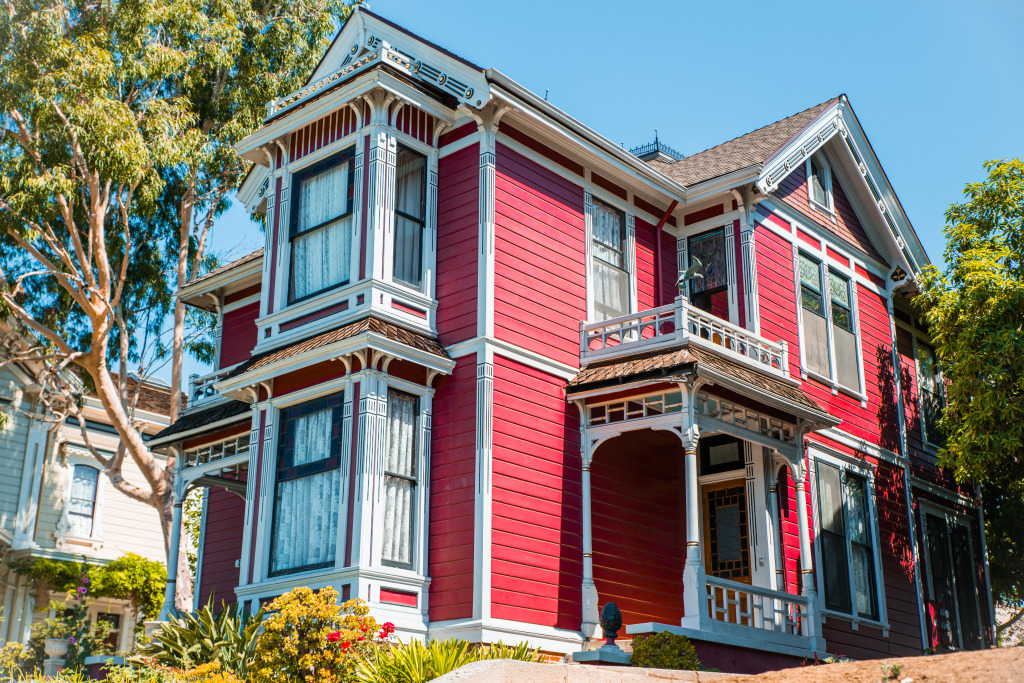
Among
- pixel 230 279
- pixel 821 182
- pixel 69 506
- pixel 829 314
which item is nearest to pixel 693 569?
pixel 829 314

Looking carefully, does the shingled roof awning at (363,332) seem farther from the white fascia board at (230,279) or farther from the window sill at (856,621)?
the window sill at (856,621)

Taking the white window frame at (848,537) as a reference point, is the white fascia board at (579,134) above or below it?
above

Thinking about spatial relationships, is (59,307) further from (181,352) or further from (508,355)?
(508,355)

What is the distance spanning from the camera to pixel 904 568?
66.2 ft

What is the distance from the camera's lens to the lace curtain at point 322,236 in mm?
15664

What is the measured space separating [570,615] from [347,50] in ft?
33.0

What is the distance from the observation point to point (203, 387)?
20.3 metres

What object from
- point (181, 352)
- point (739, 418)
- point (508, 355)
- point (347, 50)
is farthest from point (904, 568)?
point (181, 352)

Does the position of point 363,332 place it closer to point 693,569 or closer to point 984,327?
point 693,569

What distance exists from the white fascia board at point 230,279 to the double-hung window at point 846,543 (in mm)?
11159

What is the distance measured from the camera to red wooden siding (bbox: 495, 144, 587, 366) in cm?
1541

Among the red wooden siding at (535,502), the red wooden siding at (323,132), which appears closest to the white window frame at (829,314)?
the red wooden siding at (535,502)

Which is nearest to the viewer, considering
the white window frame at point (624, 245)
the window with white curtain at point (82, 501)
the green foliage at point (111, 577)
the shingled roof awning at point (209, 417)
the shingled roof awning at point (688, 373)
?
the shingled roof awning at point (688, 373)

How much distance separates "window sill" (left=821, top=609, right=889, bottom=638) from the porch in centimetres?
87
